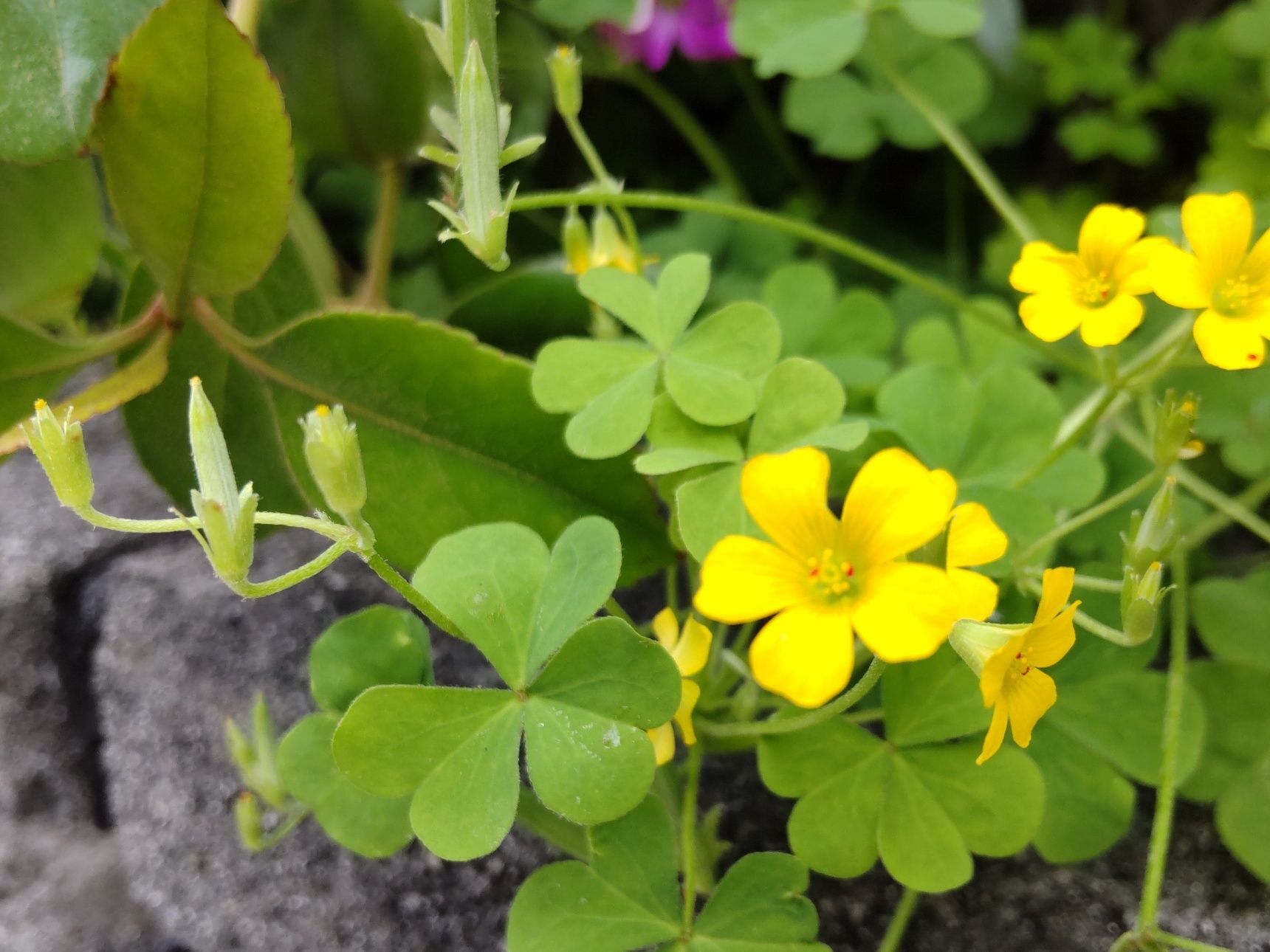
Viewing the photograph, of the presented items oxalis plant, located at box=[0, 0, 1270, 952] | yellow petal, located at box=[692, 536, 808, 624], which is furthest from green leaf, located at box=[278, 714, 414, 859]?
yellow petal, located at box=[692, 536, 808, 624]

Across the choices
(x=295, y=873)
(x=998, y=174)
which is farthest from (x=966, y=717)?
(x=998, y=174)

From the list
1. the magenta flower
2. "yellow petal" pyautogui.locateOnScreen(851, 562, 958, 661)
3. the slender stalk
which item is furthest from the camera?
the magenta flower

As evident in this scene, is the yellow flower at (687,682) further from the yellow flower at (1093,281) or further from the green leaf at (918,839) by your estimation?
the yellow flower at (1093,281)

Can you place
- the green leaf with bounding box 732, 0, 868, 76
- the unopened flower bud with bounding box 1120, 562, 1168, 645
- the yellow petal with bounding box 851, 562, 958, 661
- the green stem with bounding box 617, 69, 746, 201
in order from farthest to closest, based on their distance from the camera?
the green stem with bounding box 617, 69, 746, 201
the green leaf with bounding box 732, 0, 868, 76
the unopened flower bud with bounding box 1120, 562, 1168, 645
the yellow petal with bounding box 851, 562, 958, 661

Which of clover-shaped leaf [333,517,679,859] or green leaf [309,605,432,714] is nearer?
clover-shaped leaf [333,517,679,859]

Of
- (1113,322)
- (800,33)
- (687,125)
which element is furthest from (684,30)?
(1113,322)

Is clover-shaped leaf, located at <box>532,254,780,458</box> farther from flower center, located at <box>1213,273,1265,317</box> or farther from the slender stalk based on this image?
the slender stalk

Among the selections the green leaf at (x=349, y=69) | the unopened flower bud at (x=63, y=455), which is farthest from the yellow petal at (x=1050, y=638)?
the green leaf at (x=349, y=69)
